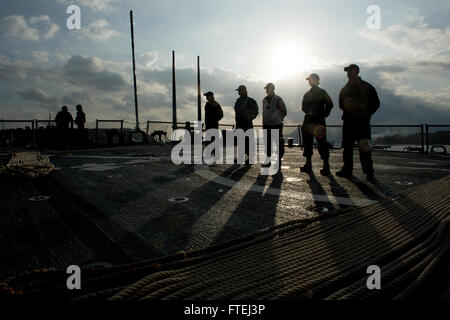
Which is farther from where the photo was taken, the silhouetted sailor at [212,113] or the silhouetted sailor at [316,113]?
the silhouetted sailor at [212,113]

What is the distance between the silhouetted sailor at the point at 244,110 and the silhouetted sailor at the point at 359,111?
113 inches

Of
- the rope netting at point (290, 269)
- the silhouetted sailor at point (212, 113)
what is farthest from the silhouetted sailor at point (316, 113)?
the rope netting at point (290, 269)

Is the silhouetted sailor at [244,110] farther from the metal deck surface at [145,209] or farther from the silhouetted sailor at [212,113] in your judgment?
the metal deck surface at [145,209]

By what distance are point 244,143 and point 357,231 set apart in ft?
20.3

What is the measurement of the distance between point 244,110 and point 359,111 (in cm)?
330

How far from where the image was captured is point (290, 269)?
63.7 inches

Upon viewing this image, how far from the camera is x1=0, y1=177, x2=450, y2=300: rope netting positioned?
134 centimetres

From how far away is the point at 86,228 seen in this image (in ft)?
8.43

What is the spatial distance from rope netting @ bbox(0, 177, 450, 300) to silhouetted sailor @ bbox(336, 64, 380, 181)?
3.03 m

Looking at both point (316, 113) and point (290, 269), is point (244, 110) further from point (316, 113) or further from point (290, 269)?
point (290, 269)

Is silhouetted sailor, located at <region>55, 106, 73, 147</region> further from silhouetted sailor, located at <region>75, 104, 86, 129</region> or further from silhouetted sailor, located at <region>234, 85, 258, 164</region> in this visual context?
silhouetted sailor, located at <region>234, 85, 258, 164</region>

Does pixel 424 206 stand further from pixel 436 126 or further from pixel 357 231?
pixel 436 126

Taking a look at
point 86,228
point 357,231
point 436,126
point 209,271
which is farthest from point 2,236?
point 436,126

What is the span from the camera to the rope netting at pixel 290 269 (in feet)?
4.41
